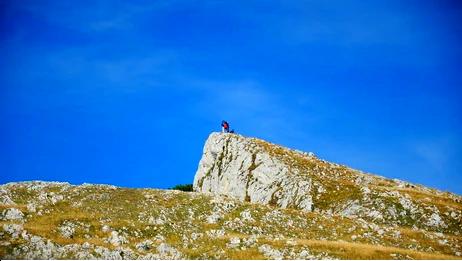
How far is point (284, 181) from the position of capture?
71.7m

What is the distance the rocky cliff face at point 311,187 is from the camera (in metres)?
61.6

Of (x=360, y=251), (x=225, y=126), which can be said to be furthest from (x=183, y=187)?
(x=360, y=251)

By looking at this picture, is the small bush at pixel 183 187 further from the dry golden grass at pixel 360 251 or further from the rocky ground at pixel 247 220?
the dry golden grass at pixel 360 251

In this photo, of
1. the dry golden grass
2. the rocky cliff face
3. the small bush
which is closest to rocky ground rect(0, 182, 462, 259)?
the dry golden grass

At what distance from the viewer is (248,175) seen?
77.1 m

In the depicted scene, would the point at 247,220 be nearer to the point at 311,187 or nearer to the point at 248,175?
the point at 311,187

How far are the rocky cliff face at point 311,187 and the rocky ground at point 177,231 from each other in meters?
5.79

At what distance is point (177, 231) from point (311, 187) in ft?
79.5

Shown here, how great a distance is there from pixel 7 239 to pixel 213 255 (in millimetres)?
16421

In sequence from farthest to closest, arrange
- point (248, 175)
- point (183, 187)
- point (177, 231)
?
point (183, 187)
point (248, 175)
point (177, 231)

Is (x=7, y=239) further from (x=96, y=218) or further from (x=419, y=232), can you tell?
(x=419, y=232)

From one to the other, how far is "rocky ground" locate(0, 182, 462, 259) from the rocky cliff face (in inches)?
228

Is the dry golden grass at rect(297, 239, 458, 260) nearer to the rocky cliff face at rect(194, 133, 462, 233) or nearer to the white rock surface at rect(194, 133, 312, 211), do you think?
the rocky cliff face at rect(194, 133, 462, 233)

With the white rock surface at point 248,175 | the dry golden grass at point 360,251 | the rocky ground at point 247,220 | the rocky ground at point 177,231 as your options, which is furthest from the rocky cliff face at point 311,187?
the dry golden grass at point 360,251
